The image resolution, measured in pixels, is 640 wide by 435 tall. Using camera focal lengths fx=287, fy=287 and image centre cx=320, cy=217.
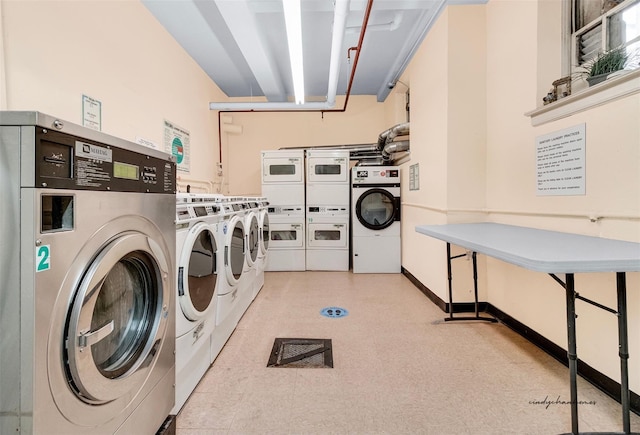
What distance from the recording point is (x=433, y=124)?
296cm

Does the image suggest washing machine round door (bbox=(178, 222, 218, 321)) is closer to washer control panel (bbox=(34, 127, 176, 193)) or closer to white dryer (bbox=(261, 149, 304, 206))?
washer control panel (bbox=(34, 127, 176, 193))

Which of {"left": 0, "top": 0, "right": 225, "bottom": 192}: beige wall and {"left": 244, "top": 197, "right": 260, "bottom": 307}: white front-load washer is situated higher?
{"left": 0, "top": 0, "right": 225, "bottom": 192}: beige wall

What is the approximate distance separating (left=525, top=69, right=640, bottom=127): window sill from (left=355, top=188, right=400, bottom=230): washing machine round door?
2.20 metres

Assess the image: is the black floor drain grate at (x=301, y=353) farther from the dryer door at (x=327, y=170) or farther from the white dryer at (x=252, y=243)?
the dryer door at (x=327, y=170)

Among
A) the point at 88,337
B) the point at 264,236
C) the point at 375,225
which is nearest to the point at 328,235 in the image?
the point at 375,225

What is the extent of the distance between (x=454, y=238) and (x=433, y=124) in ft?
5.70

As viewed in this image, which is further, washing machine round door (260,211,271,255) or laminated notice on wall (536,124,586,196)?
washing machine round door (260,211,271,255)

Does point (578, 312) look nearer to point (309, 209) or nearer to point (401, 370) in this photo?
point (401, 370)

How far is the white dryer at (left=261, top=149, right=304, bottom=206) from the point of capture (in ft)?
14.3

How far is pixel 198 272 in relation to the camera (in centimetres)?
157

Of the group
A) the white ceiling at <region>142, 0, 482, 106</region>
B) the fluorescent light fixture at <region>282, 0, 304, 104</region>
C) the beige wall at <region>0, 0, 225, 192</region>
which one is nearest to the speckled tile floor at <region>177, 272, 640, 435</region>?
the beige wall at <region>0, 0, 225, 192</region>

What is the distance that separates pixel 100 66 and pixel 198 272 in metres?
1.94

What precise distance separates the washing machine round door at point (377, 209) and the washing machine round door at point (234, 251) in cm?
215

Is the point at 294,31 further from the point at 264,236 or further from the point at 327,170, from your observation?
the point at 327,170
